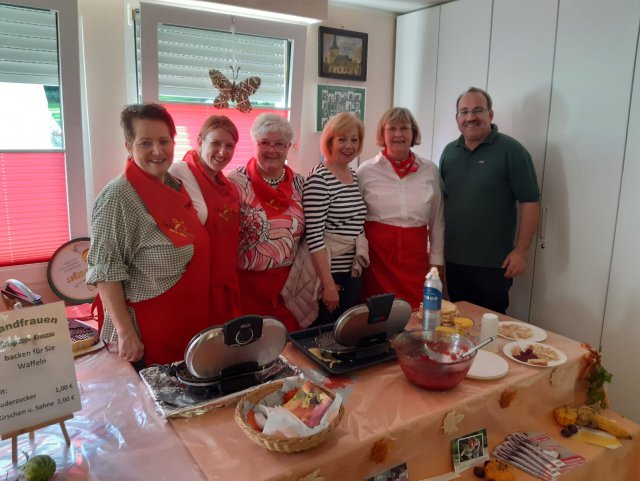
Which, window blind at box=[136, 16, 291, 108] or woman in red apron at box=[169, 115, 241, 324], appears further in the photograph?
window blind at box=[136, 16, 291, 108]

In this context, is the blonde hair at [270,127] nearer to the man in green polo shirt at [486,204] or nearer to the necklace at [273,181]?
the necklace at [273,181]

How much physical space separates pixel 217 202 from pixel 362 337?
758mm

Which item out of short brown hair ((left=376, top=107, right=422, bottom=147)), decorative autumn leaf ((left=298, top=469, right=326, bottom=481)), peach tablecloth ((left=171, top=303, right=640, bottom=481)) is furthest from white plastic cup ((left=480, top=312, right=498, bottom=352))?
short brown hair ((left=376, top=107, right=422, bottom=147))

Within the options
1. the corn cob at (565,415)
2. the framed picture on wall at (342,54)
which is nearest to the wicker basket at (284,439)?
the corn cob at (565,415)

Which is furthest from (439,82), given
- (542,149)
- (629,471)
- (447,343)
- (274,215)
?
(629,471)

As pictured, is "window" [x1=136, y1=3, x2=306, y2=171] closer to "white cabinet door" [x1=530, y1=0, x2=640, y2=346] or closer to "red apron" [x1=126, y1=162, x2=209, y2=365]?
"red apron" [x1=126, y1=162, x2=209, y2=365]

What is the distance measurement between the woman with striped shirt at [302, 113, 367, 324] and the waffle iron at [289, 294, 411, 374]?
61 centimetres

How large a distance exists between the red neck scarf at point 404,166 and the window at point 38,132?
4.90 feet

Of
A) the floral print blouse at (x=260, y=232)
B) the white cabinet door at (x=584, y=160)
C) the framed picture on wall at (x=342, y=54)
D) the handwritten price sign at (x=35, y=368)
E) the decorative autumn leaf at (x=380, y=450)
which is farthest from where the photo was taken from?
the framed picture on wall at (x=342, y=54)

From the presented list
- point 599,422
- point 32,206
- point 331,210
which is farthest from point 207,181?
point 599,422

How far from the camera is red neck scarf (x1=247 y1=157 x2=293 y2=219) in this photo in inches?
75.8

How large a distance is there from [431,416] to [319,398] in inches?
11.7

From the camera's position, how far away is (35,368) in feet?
3.07

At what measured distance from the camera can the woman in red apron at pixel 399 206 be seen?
217 centimetres
